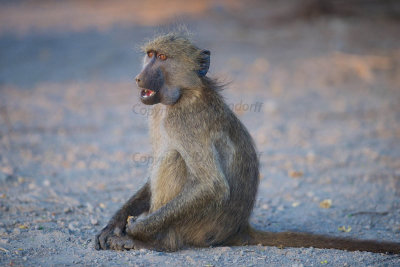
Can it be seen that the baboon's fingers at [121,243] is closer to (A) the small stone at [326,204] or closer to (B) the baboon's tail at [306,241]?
(B) the baboon's tail at [306,241]

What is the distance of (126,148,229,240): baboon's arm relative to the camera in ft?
11.2

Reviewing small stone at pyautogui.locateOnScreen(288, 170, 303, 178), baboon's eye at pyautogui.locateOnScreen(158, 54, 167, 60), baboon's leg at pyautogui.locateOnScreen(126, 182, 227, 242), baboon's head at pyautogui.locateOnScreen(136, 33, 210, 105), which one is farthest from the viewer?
small stone at pyautogui.locateOnScreen(288, 170, 303, 178)

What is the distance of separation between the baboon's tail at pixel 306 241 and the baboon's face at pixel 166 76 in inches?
44.4

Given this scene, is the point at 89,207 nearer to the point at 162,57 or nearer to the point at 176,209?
the point at 176,209

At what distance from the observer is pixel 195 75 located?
375cm

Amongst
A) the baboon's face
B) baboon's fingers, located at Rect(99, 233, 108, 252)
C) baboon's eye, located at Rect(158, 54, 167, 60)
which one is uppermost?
baboon's eye, located at Rect(158, 54, 167, 60)

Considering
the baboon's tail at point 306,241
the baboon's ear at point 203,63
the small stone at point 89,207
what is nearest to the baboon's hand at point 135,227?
the baboon's tail at point 306,241

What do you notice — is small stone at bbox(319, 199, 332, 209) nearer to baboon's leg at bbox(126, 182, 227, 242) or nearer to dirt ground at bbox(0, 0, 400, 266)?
dirt ground at bbox(0, 0, 400, 266)

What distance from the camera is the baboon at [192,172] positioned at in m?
3.45

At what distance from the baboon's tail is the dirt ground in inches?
3.9

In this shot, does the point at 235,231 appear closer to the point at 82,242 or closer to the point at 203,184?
the point at 203,184

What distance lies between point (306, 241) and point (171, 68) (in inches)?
62.6

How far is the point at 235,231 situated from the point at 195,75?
3.87ft

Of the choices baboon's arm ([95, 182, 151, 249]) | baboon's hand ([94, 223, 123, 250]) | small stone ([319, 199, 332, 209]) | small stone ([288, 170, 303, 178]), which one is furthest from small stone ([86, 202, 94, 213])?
small stone ([288, 170, 303, 178])
